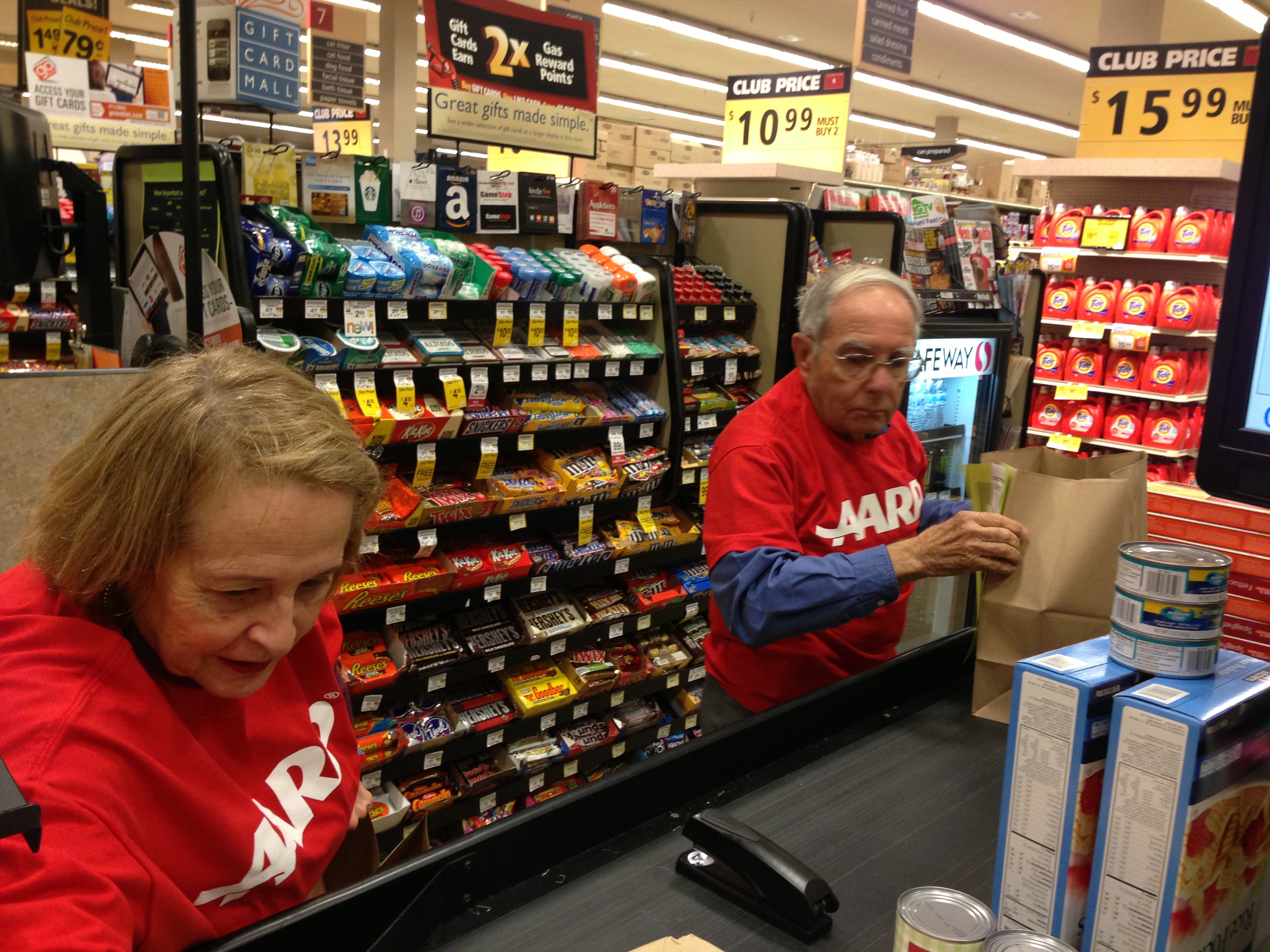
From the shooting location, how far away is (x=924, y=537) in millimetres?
1747

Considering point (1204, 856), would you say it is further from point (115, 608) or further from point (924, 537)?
point (115, 608)

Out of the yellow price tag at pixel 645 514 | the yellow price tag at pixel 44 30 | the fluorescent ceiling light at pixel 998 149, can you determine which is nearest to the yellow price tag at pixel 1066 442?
the yellow price tag at pixel 645 514

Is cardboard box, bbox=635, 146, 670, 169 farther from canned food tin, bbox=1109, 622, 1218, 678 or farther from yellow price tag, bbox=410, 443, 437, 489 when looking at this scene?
canned food tin, bbox=1109, 622, 1218, 678

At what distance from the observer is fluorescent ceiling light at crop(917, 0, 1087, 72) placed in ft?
36.8

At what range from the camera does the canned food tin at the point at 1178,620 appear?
3.02 feet

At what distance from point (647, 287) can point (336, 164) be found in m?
1.36

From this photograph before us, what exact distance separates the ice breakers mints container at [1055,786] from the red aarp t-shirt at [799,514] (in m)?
0.97

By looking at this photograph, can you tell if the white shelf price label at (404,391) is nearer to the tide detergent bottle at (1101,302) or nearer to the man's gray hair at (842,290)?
the man's gray hair at (842,290)

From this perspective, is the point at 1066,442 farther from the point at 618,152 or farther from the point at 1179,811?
the point at 1179,811

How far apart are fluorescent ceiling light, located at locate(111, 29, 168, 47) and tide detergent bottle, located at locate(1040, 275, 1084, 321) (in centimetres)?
A: 1346

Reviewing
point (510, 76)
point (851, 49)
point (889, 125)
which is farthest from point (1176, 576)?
point (889, 125)

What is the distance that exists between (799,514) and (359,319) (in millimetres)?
1846

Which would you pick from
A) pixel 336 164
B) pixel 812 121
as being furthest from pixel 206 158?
pixel 812 121

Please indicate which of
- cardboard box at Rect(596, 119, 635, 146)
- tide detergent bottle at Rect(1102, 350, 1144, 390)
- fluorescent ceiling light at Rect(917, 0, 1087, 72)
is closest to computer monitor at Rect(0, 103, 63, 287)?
tide detergent bottle at Rect(1102, 350, 1144, 390)
